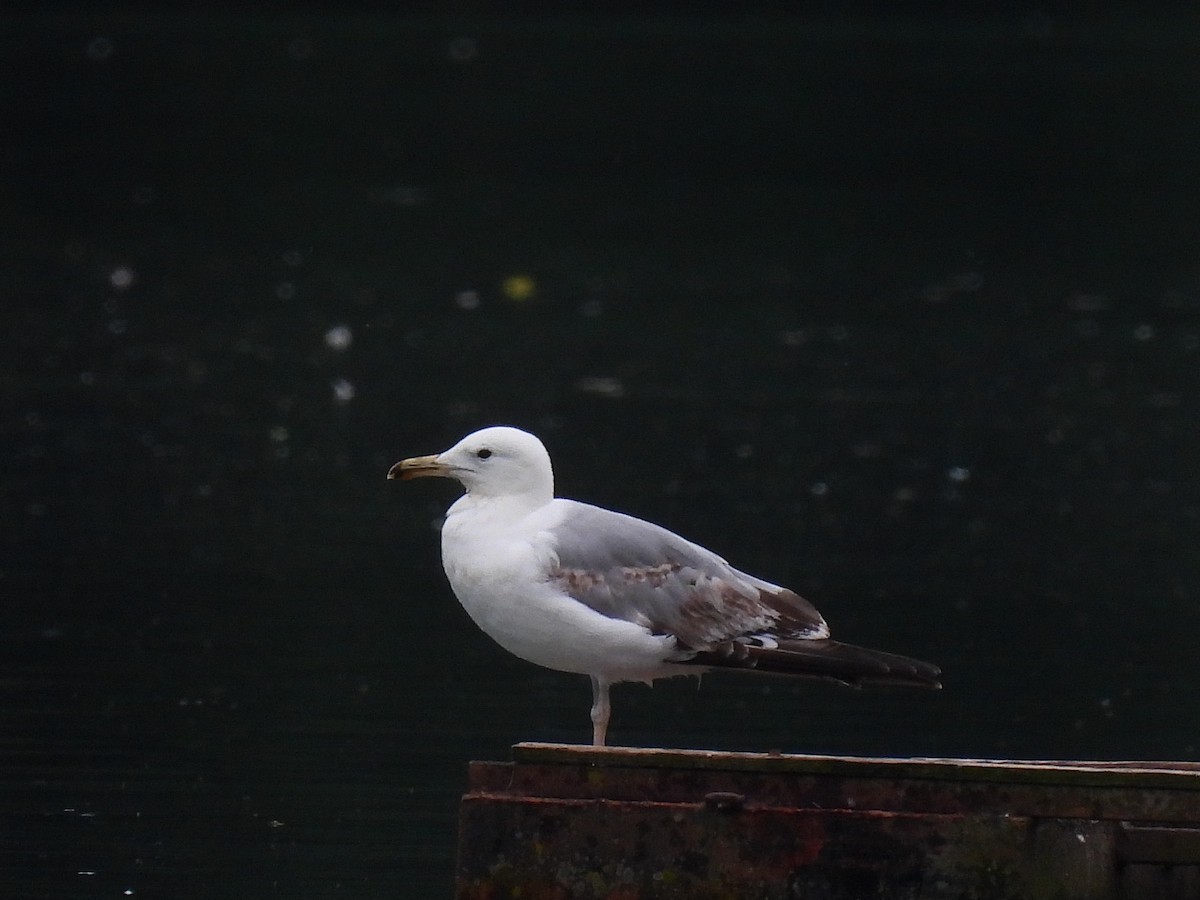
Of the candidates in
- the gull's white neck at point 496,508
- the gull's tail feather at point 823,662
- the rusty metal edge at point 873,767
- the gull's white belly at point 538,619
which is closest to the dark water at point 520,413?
the gull's white belly at point 538,619

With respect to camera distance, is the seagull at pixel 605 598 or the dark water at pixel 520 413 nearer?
the seagull at pixel 605 598

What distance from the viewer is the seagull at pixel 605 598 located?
27.9 ft

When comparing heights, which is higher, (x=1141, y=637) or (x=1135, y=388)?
(x=1135, y=388)

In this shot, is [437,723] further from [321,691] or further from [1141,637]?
[1141,637]

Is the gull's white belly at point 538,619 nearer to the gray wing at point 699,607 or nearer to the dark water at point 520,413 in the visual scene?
the gray wing at point 699,607

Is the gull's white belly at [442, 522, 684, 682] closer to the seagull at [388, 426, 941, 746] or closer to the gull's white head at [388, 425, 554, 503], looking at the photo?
the seagull at [388, 426, 941, 746]

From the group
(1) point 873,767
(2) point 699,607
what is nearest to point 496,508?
(2) point 699,607

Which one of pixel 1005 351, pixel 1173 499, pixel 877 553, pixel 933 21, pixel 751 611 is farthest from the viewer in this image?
pixel 933 21

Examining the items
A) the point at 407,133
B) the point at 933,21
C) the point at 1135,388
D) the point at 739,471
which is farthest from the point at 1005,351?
the point at 933,21

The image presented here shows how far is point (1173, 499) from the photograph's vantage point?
1817cm

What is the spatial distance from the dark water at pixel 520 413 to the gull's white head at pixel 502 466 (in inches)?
55.1

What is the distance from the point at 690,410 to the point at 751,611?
41.8 ft

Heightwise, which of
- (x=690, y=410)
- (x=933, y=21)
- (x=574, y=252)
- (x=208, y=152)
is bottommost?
(x=690, y=410)

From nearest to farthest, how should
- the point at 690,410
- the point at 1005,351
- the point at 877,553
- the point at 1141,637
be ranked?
the point at 1141,637
the point at 877,553
the point at 690,410
the point at 1005,351
